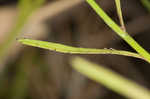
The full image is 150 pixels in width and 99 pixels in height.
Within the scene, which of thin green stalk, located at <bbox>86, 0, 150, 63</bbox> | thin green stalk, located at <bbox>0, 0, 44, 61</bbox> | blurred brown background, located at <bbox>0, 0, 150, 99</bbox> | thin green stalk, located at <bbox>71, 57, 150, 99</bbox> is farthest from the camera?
blurred brown background, located at <bbox>0, 0, 150, 99</bbox>

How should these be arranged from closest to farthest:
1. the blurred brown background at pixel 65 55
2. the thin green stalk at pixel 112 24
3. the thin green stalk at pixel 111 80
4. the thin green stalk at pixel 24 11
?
1. the thin green stalk at pixel 112 24
2. the thin green stalk at pixel 111 80
3. the thin green stalk at pixel 24 11
4. the blurred brown background at pixel 65 55

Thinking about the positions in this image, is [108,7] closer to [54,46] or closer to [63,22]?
[63,22]

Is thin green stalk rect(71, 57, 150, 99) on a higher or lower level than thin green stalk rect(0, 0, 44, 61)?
lower

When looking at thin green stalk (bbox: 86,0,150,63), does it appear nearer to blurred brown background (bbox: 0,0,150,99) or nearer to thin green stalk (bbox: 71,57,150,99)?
thin green stalk (bbox: 71,57,150,99)

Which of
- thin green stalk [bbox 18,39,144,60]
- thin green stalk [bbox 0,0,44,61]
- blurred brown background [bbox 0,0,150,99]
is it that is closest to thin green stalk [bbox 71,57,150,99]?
thin green stalk [bbox 0,0,44,61]

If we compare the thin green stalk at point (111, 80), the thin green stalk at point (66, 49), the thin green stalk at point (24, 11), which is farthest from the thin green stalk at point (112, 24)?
the thin green stalk at point (24, 11)

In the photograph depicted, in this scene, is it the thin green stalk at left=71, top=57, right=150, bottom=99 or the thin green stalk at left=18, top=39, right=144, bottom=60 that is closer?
the thin green stalk at left=18, top=39, right=144, bottom=60

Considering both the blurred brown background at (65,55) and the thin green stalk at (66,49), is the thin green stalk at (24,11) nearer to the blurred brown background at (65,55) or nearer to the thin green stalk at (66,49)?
the blurred brown background at (65,55)

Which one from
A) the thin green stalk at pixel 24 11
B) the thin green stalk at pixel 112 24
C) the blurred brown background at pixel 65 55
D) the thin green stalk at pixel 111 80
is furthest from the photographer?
the blurred brown background at pixel 65 55
